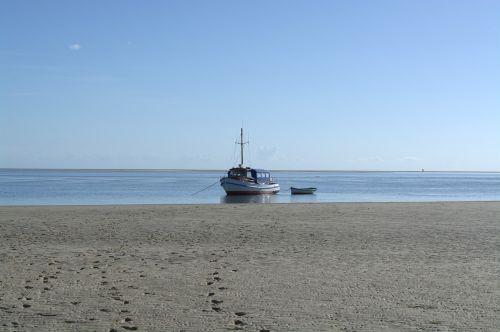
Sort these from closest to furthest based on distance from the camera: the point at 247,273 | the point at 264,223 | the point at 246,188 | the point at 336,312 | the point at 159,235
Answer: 1. the point at 336,312
2. the point at 247,273
3. the point at 159,235
4. the point at 264,223
5. the point at 246,188

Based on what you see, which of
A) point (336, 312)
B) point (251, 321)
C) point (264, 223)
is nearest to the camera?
point (251, 321)

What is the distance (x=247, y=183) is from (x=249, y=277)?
147 feet

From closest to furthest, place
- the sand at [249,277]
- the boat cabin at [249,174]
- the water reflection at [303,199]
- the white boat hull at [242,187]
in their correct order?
the sand at [249,277], the water reflection at [303,199], the white boat hull at [242,187], the boat cabin at [249,174]

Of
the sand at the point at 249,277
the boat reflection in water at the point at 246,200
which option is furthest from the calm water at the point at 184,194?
the sand at the point at 249,277

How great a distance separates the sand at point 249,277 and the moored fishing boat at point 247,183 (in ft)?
113

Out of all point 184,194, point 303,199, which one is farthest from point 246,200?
point 184,194

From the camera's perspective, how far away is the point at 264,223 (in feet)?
68.2

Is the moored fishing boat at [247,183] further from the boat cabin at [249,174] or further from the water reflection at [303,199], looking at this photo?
the water reflection at [303,199]

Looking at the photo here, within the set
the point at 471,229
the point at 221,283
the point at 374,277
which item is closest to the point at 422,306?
the point at 374,277

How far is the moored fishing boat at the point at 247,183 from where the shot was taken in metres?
54.6

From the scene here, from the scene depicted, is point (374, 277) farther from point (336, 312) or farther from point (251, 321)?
point (251, 321)

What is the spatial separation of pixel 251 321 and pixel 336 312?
131cm

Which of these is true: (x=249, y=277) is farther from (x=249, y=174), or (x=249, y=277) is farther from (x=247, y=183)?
(x=249, y=174)

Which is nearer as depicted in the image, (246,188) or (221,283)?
(221,283)
